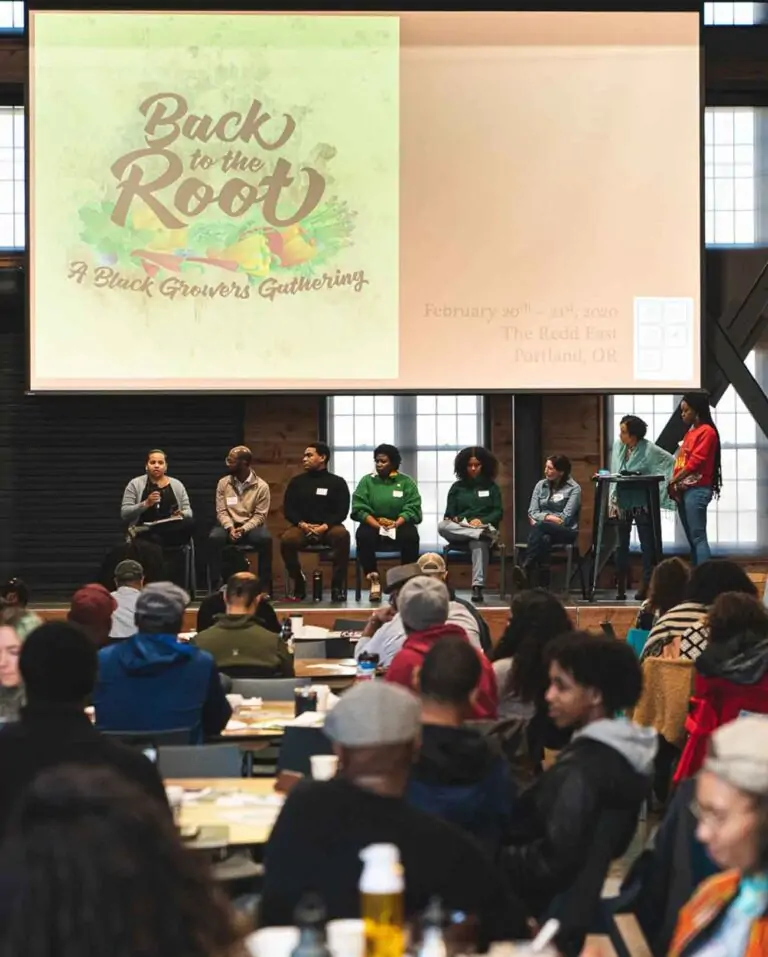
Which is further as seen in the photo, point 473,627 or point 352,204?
point 352,204

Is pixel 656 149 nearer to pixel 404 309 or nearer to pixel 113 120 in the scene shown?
pixel 404 309

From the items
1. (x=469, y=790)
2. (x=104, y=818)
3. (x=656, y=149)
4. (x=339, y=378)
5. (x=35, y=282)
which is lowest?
(x=469, y=790)

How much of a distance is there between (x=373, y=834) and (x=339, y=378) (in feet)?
27.8

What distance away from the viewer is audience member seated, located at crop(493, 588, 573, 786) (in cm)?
515

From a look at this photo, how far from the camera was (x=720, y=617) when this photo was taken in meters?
5.40

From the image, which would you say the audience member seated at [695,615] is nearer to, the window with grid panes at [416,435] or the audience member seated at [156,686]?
the audience member seated at [156,686]

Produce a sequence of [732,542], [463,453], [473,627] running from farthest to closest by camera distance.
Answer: [732,542]
[463,453]
[473,627]

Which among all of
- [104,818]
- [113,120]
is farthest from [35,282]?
[104,818]

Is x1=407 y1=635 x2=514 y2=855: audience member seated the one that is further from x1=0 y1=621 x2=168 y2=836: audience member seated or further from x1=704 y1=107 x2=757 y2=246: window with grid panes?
x1=704 y1=107 x2=757 y2=246: window with grid panes

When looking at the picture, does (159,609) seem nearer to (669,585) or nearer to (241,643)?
(241,643)

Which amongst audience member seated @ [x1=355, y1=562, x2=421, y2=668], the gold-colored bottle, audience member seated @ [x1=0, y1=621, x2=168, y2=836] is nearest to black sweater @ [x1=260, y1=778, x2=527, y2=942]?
the gold-colored bottle

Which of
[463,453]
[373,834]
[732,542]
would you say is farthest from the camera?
[732,542]

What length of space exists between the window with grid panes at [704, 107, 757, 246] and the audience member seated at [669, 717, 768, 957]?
35.9ft

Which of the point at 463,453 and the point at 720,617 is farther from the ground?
the point at 463,453
